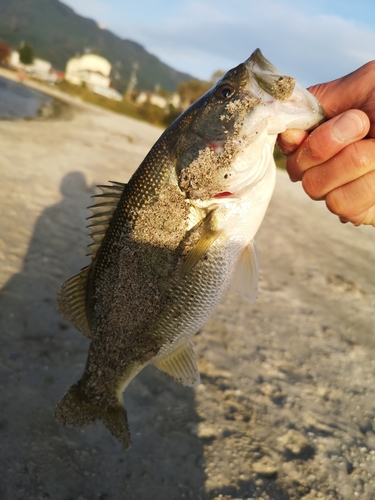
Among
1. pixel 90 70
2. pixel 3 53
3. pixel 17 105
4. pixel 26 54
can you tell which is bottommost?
pixel 17 105

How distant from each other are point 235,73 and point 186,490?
8.87ft

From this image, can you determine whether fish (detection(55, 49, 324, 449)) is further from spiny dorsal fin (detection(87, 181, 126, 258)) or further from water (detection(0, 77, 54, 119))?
water (detection(0, 77, 54, 119))

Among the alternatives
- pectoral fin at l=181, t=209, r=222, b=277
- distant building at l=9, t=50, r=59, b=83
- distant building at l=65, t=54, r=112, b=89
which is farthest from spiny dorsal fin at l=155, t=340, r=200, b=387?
distant building at l=65, t=54, r=112, b=89

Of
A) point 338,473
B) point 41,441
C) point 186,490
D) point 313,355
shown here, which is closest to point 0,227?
point 41,441

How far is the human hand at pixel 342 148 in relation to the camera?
194 centimetres

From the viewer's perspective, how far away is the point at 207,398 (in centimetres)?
318

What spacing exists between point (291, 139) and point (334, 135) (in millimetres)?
272

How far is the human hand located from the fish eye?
1.34 ft

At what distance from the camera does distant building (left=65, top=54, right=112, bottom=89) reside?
8325cm

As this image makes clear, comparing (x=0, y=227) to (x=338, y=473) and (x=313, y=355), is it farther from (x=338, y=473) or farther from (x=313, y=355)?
(x=338, y=473)

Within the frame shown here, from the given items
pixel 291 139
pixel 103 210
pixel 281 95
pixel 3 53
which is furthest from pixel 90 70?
pixel 281 95

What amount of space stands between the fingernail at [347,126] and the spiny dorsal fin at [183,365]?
156cm

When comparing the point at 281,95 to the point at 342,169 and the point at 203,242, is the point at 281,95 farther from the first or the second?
the point at 203,242

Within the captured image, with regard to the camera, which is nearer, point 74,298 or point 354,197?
point 354,197
